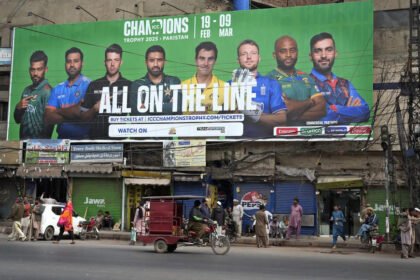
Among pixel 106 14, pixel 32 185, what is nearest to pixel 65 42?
pixel 106 14

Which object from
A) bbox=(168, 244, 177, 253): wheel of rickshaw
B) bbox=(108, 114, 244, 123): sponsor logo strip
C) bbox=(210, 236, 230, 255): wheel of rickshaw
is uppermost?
bbox=(108, 114, 244, 123): sponsor logo strip

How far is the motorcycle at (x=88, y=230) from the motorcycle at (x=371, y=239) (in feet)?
38.3

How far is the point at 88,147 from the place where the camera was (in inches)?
1222

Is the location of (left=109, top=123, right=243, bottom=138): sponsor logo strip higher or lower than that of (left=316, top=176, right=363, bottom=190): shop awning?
higher

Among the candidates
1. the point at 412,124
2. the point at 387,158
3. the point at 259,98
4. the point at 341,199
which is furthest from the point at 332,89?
the point at 387,158

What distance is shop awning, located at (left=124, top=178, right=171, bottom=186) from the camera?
95.5 feet

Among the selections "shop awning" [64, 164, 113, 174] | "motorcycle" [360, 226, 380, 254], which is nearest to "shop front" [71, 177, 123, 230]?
"shop awning" [64, 164, 113, 174]

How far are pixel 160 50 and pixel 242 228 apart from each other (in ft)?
35.9

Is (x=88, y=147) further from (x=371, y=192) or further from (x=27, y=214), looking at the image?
(x=371, y=192)

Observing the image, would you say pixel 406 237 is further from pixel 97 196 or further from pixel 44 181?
pixel 44 181

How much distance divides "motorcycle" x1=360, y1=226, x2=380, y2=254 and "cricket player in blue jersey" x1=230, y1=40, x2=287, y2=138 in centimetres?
856

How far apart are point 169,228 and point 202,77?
45.2 ft

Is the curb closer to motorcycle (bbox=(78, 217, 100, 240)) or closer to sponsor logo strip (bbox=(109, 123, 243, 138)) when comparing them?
motorcycle (bbox=(78, 217, 100, 240))

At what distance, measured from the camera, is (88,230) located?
24.9 metres
